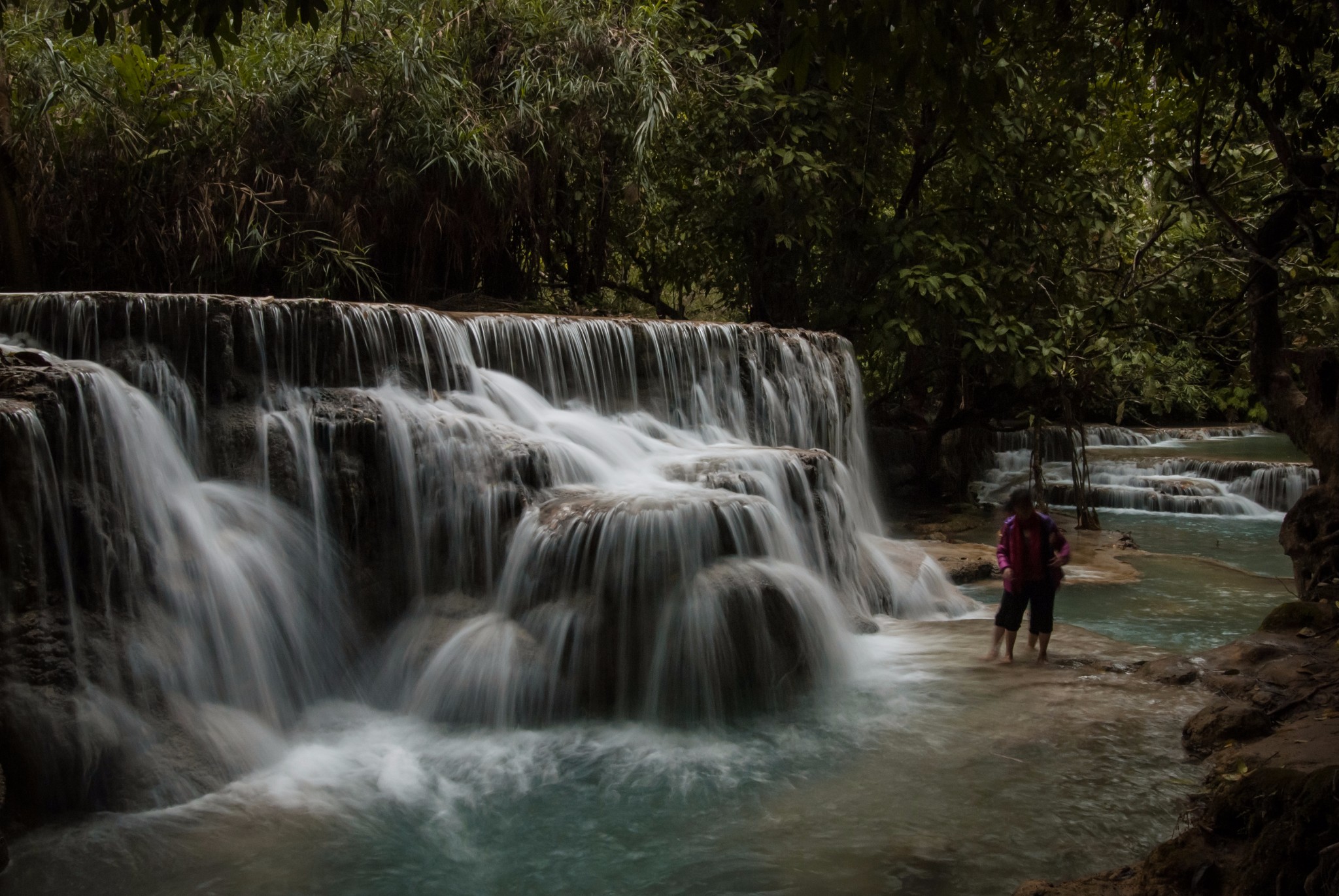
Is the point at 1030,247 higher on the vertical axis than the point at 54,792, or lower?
higher

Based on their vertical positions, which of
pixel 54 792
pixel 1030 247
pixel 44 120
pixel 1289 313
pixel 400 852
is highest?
pixel 44 120

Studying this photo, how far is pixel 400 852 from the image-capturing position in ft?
16.4

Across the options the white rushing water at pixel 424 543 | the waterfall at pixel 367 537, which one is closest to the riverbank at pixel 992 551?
the white rushing water at pixel 424 543

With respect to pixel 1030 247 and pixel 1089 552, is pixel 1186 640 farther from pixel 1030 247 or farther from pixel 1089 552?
pixel 1030 247

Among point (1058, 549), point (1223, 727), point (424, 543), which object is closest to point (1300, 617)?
point (1058, 549)

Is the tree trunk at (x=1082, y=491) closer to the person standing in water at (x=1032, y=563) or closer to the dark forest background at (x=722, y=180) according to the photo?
the dark forest background at (x=722, y=180)

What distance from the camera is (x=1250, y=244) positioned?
731 centimetres

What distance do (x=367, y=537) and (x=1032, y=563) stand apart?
4.55 meters

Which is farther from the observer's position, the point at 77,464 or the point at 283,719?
the point at 283,719

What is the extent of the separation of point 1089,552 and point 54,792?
36.2 feet

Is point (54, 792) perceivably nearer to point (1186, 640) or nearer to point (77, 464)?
point (77, 464)

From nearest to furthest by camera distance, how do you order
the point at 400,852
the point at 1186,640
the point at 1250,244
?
the point at 400,852
the point at 1250,244
the point at 1186,640

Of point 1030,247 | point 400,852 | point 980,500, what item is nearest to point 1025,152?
point 1030,247

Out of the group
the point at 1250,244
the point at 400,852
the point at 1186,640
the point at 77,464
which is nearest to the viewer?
the point at 400,852
